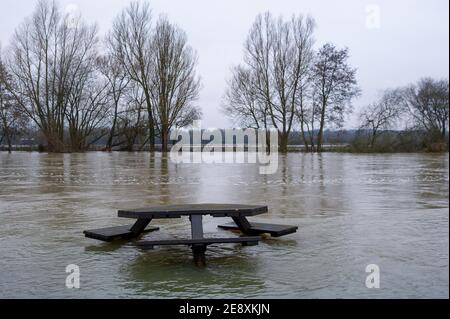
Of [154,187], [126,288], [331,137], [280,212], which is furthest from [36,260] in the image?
[331,137]

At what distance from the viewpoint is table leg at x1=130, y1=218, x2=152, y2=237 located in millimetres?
5805

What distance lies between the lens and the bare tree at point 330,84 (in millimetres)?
43312

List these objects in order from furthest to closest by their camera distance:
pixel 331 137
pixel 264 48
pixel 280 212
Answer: pixel 331 137
pixel 264 48
pixel 280 212

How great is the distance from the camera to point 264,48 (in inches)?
1654

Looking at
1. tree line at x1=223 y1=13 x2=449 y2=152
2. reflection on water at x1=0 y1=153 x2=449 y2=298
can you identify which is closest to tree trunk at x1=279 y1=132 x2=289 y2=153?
tree line at x1=223 y1=13 x2=449 y2=152

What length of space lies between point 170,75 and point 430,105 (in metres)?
24.4

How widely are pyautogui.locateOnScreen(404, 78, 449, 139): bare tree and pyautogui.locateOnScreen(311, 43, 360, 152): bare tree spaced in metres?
7.34

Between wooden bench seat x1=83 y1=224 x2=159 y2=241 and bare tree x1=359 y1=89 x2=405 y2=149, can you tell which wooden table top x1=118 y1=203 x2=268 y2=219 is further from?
bare tree x1=359 y1=89 x2=405 y2=149

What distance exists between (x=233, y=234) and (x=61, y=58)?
39852 millimetres

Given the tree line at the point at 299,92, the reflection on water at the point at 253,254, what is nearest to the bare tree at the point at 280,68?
the tree line at the point at 299,92

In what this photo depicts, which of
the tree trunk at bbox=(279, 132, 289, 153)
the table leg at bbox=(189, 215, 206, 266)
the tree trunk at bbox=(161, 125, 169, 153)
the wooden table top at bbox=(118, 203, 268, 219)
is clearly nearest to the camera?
the table leg at bbox=(189, 215, 206, 266)

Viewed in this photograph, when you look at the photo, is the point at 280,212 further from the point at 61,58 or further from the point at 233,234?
the point at 61,58

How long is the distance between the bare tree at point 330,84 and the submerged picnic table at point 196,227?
38.5 m
